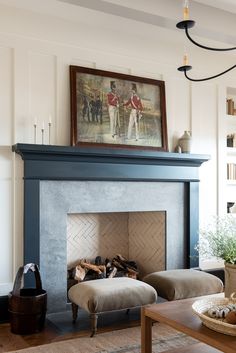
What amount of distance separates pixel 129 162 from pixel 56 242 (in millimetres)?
1081

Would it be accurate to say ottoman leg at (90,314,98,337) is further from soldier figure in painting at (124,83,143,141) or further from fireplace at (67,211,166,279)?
soldier figure in painting at (124,83,143,141)

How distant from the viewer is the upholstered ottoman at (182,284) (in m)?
3.39

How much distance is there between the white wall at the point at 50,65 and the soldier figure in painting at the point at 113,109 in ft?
0.85

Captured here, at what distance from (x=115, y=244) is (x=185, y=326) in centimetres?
250

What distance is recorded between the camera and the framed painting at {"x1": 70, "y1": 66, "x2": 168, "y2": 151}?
3754 millimetres

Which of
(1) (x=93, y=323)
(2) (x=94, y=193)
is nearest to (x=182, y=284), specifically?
(1) (x=93, y=323)

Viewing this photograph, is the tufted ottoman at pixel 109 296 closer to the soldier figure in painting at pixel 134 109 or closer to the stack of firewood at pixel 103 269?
the stack of firewood at pixel 103 269

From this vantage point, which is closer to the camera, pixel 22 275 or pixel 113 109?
pixel 22 275

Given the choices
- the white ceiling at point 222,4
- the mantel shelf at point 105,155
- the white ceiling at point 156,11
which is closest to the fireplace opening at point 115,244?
the mantel shelf at point 105,155

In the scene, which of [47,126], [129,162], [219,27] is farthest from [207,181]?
[47,126]

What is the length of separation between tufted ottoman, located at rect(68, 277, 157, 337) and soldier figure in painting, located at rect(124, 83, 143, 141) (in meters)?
1.55

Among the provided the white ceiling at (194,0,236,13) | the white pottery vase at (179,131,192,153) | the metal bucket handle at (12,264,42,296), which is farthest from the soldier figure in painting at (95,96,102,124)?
the metal bucket handle at (12,264,42,296)

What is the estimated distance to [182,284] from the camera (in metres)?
3.43

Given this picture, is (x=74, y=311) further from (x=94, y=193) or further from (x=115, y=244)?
(x=115, y=244)
